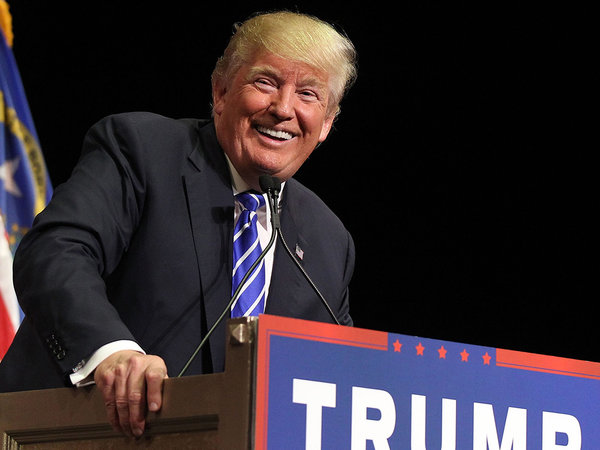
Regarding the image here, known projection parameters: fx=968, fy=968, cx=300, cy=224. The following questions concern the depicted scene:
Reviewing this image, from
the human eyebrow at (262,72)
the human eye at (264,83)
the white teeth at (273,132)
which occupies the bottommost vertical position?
the white teeth at (273,132)

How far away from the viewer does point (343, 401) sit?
119 cm

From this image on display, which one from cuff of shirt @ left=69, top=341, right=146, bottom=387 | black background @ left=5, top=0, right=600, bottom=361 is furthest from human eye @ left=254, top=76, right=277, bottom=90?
black background @ left=5, top=0, right=600, bottom=361

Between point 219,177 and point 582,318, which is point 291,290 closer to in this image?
point 219,177

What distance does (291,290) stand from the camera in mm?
2008

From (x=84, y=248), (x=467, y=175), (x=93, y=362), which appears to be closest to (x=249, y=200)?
(x=84, y=248)

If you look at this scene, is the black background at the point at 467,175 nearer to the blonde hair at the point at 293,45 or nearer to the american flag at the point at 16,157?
the american flag at the point at 16,157

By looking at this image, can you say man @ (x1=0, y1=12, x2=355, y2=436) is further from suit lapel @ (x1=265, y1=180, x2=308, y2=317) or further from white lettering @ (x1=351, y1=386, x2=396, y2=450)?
white lettering @ (x1=351, y1=386, x2=396, y2=450)

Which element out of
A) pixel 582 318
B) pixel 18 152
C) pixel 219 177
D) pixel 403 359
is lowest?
pixel 403 359

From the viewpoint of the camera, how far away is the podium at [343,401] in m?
1.13

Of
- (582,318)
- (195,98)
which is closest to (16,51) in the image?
(195,98)

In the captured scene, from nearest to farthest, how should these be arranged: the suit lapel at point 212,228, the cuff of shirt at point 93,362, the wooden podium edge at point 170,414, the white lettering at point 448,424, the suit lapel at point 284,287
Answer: the wooden podium edge at point 170,414, the white lettering at point 448,424, the cuff of shirt at point 93,362, the suit lapel at point 212,228, the suit lapel at point 284,287

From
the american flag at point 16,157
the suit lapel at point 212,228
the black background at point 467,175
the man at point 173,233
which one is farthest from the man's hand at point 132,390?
the black background at point 467,175

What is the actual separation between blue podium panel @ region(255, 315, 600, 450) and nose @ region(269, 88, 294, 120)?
943 millimetres

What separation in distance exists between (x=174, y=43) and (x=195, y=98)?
0.21 metres
